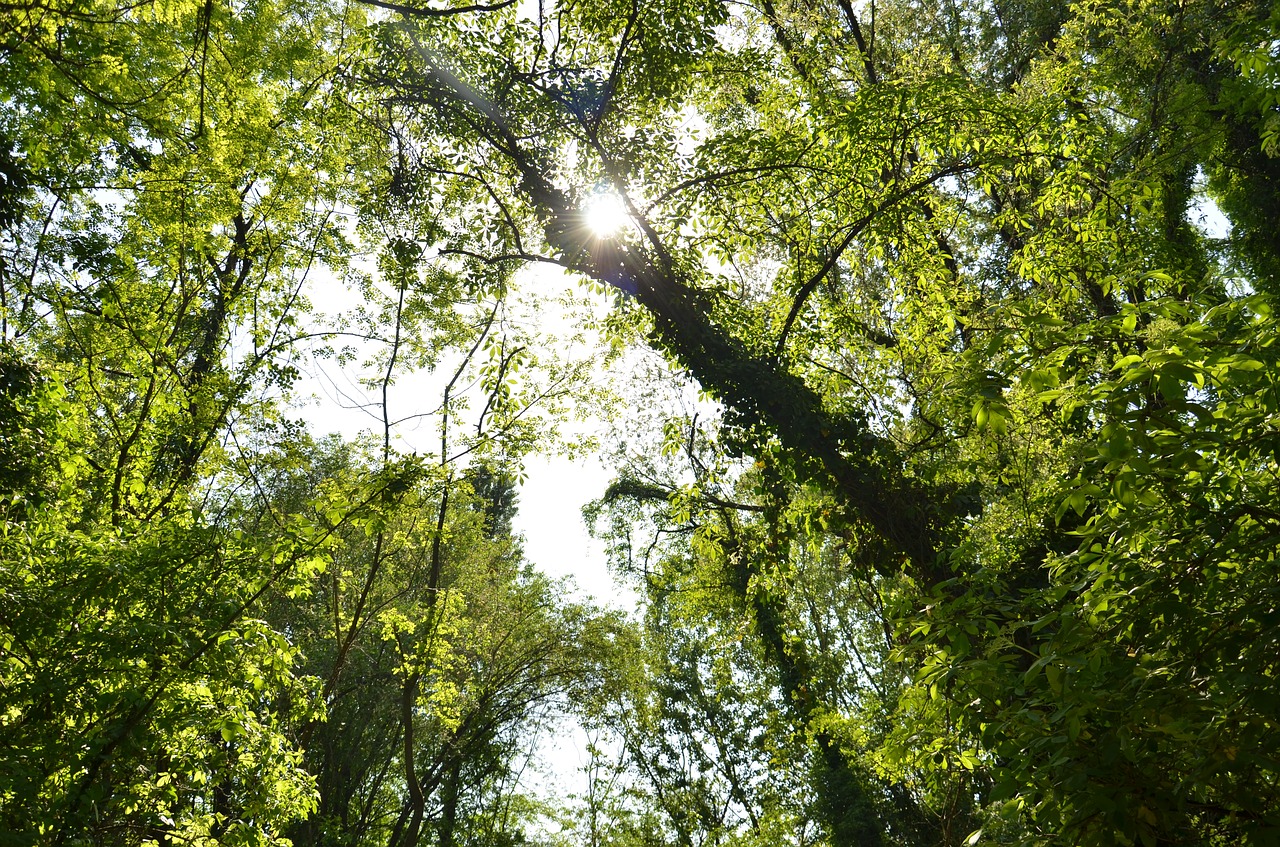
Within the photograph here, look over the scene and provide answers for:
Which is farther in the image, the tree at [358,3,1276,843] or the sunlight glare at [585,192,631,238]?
the sunlight glare at [585,192,631,238]

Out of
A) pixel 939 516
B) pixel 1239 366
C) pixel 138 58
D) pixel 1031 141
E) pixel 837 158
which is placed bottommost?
pixel 1239 366

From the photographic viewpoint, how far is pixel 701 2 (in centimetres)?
615

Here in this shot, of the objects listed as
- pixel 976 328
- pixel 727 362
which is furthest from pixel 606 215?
pixel 976 328

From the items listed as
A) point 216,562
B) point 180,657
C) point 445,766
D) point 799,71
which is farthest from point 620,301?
point 445,766

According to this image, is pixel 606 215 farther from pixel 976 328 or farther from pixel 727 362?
pixel 976 328

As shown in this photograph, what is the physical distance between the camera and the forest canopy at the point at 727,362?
7.45 feet

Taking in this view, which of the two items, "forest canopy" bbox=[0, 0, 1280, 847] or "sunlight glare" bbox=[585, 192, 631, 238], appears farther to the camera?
"sunlight glare" bbox=[585, 192, 631, 238]

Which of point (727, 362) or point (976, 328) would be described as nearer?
point (727, 362)

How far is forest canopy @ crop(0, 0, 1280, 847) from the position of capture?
2270mm

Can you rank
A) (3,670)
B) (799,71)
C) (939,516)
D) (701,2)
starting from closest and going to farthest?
(3,670), (939,516), (701,2), (799,71)

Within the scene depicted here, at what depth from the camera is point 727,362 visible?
21.0ft

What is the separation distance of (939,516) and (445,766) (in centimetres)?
1211

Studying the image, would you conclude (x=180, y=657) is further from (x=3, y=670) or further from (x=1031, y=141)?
(x=1031, y=141)

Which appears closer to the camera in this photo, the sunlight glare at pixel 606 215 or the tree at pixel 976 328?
the tree at pixel 976 328
